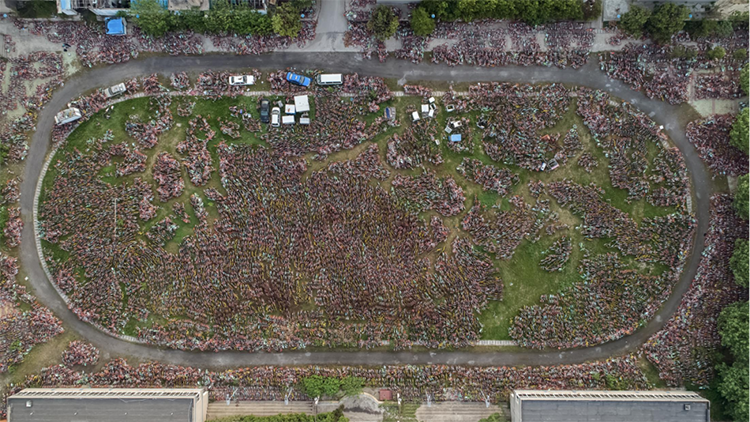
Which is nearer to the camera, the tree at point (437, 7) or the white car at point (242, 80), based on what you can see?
the tree at point (437, 7)

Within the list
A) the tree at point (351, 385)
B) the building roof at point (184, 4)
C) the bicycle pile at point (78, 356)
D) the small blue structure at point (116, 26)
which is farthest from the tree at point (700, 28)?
the bicycle pile at point (78, 356)

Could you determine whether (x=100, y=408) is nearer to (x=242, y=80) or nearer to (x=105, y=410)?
(x=105, y=410)

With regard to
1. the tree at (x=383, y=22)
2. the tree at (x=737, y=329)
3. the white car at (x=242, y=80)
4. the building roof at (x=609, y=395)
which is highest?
the tree at (x=383, y=22)

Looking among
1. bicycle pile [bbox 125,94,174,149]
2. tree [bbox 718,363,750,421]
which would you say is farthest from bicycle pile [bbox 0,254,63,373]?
tree [bbox 718,363,750,421]

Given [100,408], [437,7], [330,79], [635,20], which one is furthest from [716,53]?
[100,408]

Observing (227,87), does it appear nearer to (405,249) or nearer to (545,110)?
(405,249)

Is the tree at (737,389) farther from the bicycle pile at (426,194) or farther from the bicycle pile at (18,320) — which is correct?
the bicycle pile at (18,320)

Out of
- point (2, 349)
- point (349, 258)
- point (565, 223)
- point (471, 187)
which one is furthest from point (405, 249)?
point (2, 349)
